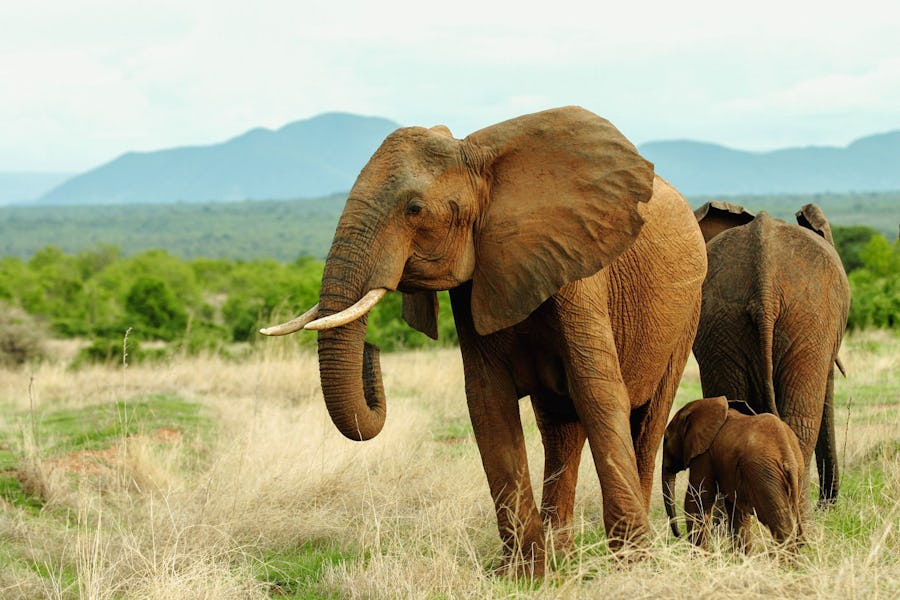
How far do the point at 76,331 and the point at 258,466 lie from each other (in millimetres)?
22569

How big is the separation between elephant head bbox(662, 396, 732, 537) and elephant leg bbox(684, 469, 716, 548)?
90 mm

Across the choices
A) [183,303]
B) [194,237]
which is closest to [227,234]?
[194,237]

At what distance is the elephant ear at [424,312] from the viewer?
630 centimetres

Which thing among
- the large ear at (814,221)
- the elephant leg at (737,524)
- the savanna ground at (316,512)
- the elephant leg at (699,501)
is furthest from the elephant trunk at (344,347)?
the large ear at (814,221)

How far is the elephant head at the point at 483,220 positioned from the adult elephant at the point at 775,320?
6.65 ft

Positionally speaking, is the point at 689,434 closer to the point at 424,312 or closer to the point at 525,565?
the point at 525,565

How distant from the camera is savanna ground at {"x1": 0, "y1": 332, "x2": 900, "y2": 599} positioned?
5523 millimetres

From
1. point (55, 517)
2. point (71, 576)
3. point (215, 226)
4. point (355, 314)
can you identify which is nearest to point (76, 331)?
point (55, 517)

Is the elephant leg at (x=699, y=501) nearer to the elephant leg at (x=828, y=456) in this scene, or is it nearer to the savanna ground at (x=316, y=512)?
the savanna ground at (x=316, y=512)

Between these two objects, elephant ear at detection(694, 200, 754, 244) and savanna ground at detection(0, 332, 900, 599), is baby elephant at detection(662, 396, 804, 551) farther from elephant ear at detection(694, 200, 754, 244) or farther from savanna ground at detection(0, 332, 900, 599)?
elephant ear at detection(694, 200, 754, 244)

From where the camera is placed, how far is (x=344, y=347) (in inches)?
212

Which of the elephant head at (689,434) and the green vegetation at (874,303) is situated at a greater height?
the elephant head at (689,434)

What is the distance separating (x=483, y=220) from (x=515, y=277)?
1.08 ft

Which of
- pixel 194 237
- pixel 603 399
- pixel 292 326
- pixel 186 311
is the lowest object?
pixel 194 237
